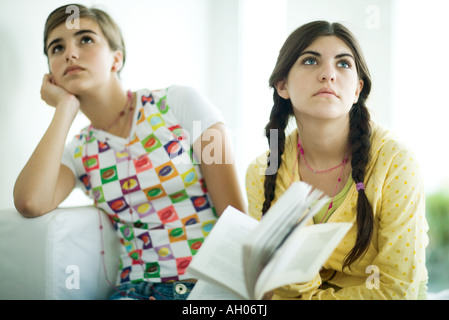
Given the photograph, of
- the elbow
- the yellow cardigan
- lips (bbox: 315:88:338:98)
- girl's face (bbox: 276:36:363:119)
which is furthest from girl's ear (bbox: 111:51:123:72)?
the yellow cardigan

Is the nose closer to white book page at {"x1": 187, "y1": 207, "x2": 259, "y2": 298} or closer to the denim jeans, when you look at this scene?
white book page at {"x1": 187, "y1": 207, "x2": 259, "y2": 298}

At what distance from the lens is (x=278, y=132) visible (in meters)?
1.30

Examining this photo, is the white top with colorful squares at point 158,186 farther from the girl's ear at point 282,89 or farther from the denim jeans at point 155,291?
the girl's ear at point 282,89

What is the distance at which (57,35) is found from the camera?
1384 mm

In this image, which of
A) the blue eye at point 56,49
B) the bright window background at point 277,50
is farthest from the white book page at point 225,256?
the bright window background at point 277,50

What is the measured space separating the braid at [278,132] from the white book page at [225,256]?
31 cm

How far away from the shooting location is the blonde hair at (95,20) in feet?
4.53

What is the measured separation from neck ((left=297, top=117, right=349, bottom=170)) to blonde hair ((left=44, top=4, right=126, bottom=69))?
73cm

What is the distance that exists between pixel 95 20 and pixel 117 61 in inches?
6.1

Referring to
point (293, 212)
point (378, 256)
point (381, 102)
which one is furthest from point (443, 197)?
point (293, 212)

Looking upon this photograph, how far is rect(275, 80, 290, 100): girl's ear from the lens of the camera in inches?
48.5

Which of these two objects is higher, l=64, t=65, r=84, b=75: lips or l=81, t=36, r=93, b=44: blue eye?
l=81, t=36, r=93, b=44: blue eye

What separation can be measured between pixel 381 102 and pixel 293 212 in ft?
6.92

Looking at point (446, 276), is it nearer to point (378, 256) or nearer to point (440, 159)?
point (440, 159)
